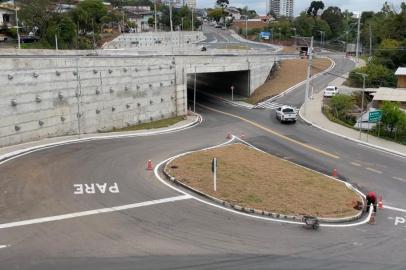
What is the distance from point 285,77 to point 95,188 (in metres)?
51.7

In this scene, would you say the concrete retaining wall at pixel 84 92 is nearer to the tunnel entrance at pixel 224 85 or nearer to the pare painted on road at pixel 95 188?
the pare painted on road at pixel 95 188

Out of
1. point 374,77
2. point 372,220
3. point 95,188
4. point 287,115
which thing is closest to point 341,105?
point 287,115

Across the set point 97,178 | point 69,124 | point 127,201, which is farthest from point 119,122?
point 127,201

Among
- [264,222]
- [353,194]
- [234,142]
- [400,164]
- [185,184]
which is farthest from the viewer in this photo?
[234,142]

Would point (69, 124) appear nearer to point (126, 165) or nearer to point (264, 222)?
point (126, 165)

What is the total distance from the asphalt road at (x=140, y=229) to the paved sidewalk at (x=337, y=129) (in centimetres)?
947

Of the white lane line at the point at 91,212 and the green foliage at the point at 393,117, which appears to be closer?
the white lane line at the point at 91,212

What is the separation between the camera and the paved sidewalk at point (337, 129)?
3891cm

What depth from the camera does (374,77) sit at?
67.4 metres

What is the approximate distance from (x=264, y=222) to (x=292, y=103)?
38216 millimetres

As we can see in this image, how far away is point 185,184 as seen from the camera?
77.9 feet

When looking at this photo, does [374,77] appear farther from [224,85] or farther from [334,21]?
[334,21]

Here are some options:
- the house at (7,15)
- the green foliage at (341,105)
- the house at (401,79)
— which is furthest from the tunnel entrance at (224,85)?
the house at (7,15)

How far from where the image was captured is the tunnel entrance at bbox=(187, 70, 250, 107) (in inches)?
2482
